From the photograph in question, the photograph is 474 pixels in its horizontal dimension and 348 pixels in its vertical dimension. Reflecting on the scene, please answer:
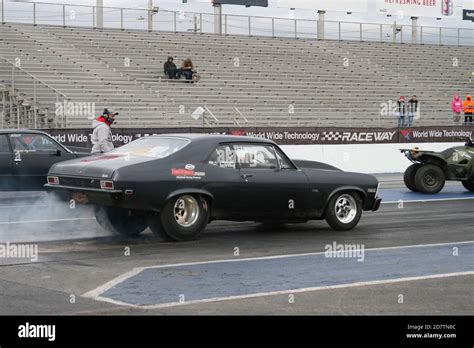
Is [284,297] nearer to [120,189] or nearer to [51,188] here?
[120,189]

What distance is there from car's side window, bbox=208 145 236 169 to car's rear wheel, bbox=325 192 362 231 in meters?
1.67

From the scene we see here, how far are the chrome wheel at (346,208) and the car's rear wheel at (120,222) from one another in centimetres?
281

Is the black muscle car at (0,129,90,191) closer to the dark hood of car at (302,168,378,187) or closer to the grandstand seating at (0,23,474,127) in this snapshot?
the dark hood of car at (302,168,378,187)

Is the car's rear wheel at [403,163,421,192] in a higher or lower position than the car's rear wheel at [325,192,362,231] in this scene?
higher

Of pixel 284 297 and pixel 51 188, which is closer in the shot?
pixel 284 297

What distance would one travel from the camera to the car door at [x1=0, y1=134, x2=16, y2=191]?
1681cm

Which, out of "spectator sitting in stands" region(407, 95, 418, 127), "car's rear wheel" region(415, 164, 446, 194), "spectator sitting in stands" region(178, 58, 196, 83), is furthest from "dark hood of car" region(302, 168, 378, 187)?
"spectator sitting in stands" region(178, 58, 196, 83)

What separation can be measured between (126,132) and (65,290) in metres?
16.9

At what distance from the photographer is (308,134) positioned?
28.0m

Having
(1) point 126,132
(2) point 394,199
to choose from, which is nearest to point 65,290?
(2) point 394,199

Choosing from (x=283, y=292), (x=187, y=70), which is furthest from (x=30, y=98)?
(x=283, y=292)

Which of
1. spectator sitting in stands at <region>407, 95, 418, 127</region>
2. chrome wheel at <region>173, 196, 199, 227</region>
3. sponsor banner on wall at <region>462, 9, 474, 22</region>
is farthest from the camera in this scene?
sponsor banner on wall at <region>462, 9, 474, 22</region>
